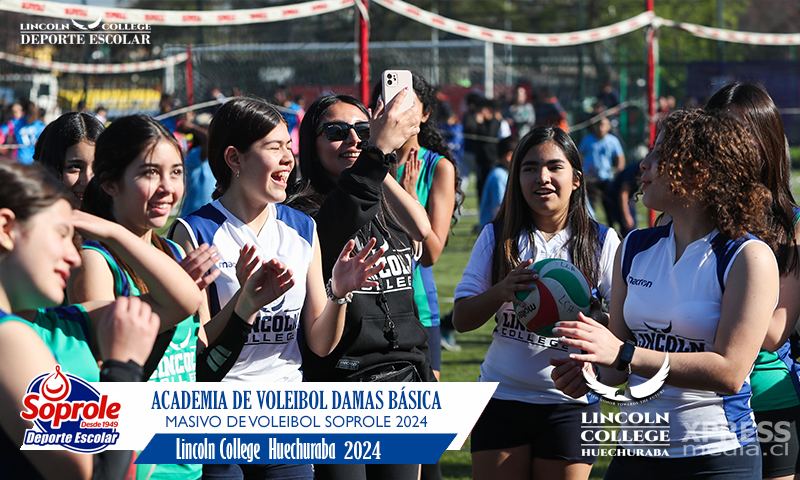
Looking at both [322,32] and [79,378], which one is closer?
[79,378]

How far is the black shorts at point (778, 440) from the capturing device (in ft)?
9.40

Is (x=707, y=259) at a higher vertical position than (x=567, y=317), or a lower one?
higher

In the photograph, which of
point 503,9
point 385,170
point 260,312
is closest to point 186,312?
point 260,312

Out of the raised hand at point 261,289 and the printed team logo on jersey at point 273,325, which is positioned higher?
the raised hand at point 261,289

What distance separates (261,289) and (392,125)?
0.88m

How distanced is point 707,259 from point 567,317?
25.5 inches

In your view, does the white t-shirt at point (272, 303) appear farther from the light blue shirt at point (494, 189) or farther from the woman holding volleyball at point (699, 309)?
the light blue shirt at point (494, 189)

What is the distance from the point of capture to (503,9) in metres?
37.9

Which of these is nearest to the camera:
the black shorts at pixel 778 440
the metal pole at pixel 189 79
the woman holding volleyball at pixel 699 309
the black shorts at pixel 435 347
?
the woman holding volleyball at pixel 699 309

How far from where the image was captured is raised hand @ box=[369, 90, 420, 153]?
9.79 feet

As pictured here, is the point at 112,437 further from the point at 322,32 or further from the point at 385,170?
the point at 322,32

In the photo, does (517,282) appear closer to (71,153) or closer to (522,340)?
(522,340)

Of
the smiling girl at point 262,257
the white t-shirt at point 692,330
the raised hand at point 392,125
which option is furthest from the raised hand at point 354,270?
the white t-shirt at point 692,330

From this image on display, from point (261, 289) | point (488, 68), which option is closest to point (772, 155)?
point (261, 289)
